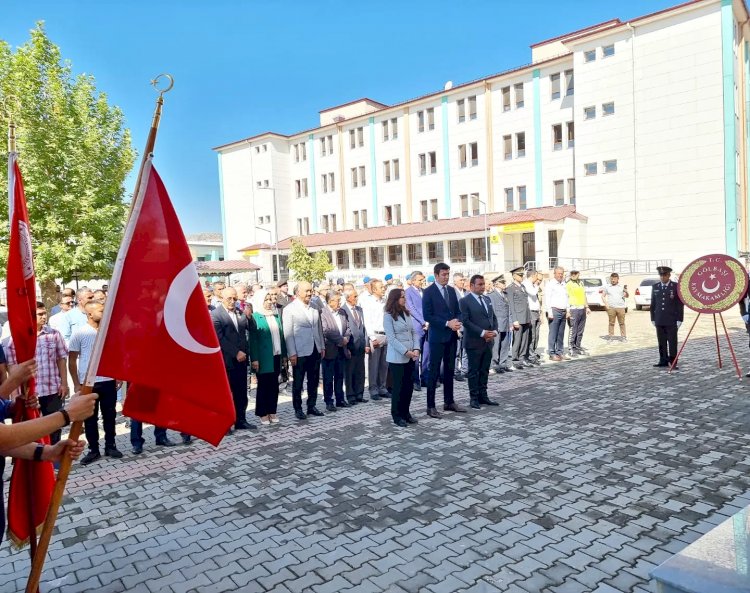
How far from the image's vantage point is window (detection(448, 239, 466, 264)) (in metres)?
43.6

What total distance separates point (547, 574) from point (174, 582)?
247 cm

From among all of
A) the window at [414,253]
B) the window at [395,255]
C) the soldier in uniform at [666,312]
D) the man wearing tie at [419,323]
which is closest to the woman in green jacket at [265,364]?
the man wearing tie at [419,323]

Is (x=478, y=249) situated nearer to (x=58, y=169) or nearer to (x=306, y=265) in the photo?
(x=306, y=265)

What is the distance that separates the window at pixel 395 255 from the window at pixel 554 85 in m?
16.8

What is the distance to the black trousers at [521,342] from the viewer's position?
Answer: 38.8 ft

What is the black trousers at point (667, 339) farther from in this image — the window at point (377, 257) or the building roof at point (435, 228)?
the window at point (377, 257)

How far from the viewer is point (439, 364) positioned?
7934mm

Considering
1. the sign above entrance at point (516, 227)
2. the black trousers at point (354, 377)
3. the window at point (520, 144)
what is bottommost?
the black trousers at point (354, 377)

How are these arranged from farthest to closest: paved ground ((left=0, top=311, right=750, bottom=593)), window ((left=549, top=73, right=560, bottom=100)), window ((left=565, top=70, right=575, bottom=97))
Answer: window ((left=549, top=73, right=560, bottom=100)) → window ((left=565, top=70, right=575, bottom=97)) → paved ground ((left=0, top=311, right=750, bottom=593))

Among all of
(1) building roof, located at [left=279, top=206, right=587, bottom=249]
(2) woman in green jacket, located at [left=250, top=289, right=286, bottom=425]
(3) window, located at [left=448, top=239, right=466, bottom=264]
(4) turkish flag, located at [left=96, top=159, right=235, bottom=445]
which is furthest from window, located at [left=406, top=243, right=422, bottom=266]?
(4) turkish flag, located at [left=96, top=159, right=235, bottom=445]

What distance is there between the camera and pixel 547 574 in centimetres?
360

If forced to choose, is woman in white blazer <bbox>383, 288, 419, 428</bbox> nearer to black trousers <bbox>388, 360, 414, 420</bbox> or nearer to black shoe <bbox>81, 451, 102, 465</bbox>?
black trousers <bbox>388, 360, 414, 420</bbox>

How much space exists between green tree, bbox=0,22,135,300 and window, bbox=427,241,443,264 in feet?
94.9

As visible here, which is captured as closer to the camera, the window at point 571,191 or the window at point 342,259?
the window at point 571,191
